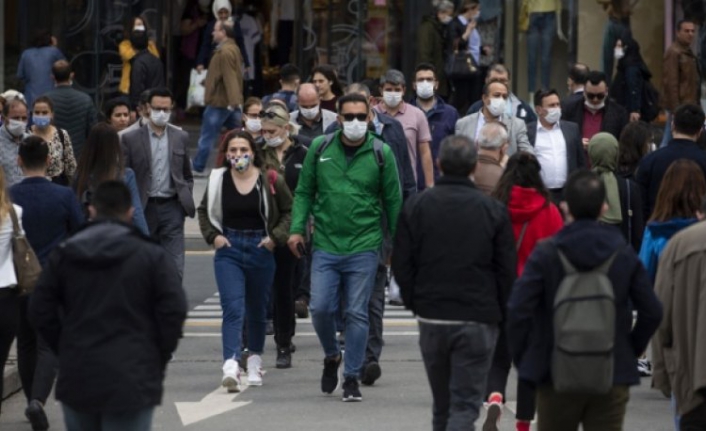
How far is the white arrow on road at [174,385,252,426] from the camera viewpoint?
34.8 feet

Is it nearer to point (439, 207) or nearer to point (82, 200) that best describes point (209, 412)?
point (82, 200)

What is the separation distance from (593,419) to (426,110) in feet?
26.6

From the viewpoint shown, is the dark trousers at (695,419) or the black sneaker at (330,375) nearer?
the dark trousers at (695,419)

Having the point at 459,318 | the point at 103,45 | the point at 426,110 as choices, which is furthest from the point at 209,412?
the point at 103,45

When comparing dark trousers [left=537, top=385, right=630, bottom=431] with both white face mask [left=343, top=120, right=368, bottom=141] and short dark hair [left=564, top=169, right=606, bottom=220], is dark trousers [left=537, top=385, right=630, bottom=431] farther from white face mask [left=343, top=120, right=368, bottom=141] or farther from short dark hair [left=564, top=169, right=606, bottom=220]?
white face mask [left=343, top=120, right=368, bottom=141]

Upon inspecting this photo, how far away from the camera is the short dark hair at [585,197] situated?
741cm

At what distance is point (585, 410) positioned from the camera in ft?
24.4

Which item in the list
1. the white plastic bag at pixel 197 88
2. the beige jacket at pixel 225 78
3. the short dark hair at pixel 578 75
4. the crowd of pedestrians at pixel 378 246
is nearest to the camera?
the crowd of pedestrians at pixel 378 246

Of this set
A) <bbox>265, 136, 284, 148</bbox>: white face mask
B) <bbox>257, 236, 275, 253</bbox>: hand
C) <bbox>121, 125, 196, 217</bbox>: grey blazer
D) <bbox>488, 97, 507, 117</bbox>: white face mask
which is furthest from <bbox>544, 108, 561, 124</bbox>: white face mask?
<bbox>257, 236, 275, 253</bbox>: hand

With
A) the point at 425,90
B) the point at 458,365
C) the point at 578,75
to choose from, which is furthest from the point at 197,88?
the point at 458,365

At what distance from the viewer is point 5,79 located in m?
25.6

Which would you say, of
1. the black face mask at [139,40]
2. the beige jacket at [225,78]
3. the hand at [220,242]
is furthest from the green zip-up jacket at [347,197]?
the beige jacket at [225,78]

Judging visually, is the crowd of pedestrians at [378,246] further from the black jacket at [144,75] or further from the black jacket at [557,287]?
the black jacket at [144,75]

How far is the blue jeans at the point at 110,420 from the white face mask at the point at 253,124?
670 centimetres
